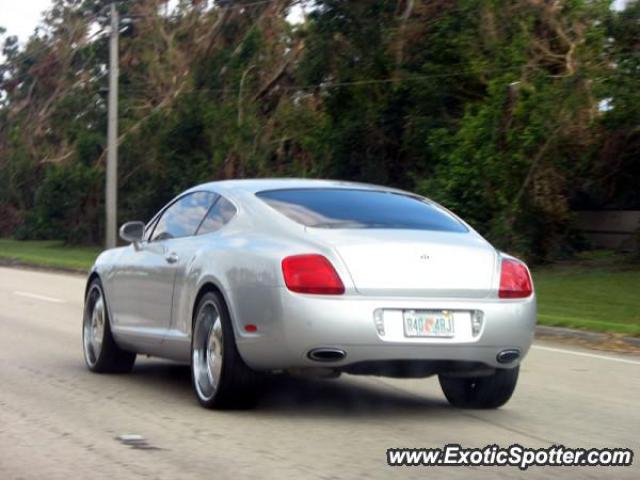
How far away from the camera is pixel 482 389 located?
863 cm

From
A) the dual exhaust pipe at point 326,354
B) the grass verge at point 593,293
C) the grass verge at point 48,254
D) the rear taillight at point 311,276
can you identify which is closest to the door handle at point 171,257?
the rear taillight at point 311,276

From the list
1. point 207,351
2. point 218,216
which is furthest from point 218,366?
point 218,216

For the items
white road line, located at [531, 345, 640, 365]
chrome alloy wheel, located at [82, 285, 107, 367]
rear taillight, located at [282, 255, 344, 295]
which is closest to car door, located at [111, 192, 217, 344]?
chrome alloy wheel, located at [82, 285, 107, 367]

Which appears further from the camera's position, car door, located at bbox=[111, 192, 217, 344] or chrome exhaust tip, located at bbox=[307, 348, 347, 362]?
car door, located at bbox=[111, 192, 217, 344]

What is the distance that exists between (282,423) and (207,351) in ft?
2.70

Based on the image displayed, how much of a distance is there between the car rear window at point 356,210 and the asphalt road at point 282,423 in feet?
4.20

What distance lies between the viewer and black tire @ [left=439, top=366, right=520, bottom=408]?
852 centimetres

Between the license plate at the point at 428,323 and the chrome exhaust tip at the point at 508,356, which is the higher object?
the license plate at the point at 428,323

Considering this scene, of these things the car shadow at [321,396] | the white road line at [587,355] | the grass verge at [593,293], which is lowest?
the grass verge at [593,293]

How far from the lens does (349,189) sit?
29.4ft

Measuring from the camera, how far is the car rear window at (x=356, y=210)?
27.2ft

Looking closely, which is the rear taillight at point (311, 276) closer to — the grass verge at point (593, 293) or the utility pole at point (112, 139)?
the grass verge at point (593, 293)

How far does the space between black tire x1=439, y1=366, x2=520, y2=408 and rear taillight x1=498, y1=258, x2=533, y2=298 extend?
1.86ft

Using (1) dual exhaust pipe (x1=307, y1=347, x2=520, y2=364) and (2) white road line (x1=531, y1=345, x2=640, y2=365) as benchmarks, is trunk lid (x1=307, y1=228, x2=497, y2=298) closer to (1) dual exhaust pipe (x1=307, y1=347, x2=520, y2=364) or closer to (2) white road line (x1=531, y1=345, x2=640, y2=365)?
(1) dual exhaust pipe (x1=307, y1=347, x2=520, y2=364)
